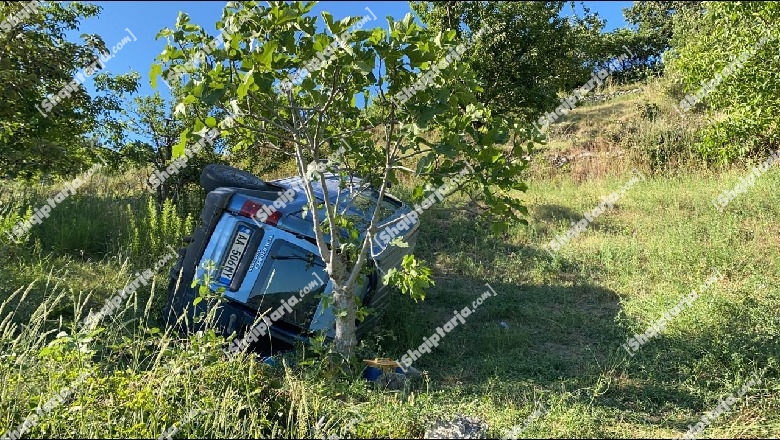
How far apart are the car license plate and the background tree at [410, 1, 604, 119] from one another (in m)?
7.78

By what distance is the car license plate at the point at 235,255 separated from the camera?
217 inches

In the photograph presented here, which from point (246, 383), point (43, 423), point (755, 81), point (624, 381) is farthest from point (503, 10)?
point (43, 423)

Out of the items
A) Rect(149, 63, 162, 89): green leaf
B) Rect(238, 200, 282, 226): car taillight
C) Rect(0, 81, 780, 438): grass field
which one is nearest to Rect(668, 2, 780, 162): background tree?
Rect(0, 81, 780, 438): grass field

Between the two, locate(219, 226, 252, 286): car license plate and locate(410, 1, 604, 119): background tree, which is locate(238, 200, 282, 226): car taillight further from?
locate(410, 1, 604, 119): background tree

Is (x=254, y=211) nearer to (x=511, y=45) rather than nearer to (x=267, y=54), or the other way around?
(x=267, y=54)

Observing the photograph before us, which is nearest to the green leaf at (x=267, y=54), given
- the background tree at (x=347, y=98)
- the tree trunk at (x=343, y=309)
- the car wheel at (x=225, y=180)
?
the background tree at (x=347, y=98)

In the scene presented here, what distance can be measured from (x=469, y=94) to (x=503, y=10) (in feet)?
29.4

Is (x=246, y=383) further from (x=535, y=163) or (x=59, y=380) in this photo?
(x=535, y=163)

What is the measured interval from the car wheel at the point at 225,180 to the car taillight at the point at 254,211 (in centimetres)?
115

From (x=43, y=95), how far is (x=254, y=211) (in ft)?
19.0

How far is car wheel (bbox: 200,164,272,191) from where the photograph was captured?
22.1 ft

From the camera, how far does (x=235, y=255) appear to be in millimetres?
5535

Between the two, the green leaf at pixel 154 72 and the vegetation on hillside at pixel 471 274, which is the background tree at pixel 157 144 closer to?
the vegetation on hillside at pixel 471 274

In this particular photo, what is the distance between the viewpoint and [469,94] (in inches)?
169
